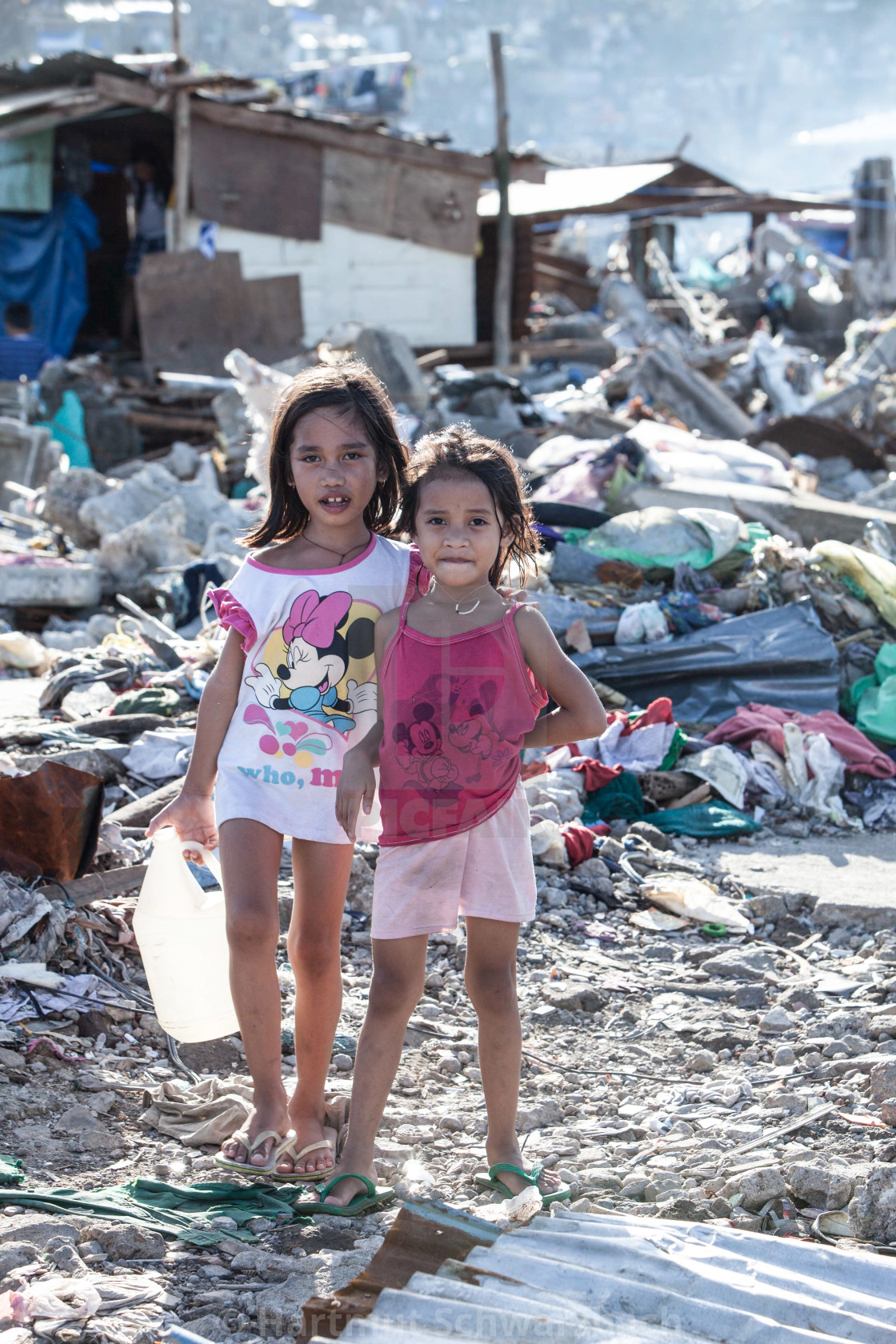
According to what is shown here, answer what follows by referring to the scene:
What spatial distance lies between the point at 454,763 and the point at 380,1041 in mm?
522

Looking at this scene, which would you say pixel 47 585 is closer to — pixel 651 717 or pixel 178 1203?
pixel 651 717

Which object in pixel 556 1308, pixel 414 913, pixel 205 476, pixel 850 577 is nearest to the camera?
pixel 556 1308

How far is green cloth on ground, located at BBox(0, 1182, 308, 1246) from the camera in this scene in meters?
2.23

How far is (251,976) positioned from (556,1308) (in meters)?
0.88

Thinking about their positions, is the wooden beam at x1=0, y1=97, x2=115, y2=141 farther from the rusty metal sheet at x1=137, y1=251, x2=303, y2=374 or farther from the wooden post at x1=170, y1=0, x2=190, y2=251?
the rusty metal sheet at x1=137, y1=251, x2=303, y2=374

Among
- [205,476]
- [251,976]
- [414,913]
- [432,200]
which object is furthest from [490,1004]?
[432,200]

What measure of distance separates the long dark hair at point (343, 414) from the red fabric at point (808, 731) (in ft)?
11.7

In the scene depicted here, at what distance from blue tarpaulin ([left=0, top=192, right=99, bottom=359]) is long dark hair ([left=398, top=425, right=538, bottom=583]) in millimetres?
12894

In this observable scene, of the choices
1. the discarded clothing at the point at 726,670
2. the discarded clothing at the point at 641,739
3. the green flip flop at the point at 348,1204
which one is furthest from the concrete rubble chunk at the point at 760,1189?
the discarded clothing at the point at 726,670

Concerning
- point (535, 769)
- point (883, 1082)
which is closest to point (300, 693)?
point (883, 1082)

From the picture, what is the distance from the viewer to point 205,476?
9719 millimetres

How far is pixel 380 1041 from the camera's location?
2312 millimetres

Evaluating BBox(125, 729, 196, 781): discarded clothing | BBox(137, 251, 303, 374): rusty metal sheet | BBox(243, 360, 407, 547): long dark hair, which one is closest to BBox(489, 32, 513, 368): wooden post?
BBox(137, 251, 303, 374): rusty metal sheet

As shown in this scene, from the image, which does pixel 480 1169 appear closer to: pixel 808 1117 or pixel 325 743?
pixel 808 1117
